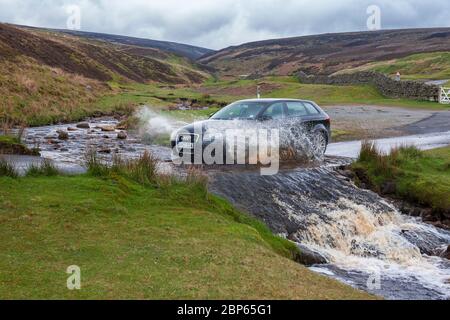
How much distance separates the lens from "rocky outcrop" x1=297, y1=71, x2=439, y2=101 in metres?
46.3

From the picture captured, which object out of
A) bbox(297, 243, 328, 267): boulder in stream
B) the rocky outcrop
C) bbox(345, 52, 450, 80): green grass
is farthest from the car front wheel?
bbox(345, 52, 450, 80): green grass

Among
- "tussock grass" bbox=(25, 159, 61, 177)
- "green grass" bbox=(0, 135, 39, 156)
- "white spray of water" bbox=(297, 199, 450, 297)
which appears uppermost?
"green grass" bbox=(0, 135, 39, 156)

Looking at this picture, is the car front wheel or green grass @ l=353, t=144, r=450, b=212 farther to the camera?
the car front wheel

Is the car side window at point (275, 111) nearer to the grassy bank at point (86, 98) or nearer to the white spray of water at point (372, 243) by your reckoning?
the white spray of water at point (372, 243)

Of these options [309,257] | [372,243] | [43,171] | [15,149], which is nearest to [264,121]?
[372,243]

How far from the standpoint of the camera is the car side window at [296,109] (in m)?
18.3

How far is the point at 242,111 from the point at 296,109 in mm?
2145

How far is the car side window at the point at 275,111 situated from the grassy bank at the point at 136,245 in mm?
6158

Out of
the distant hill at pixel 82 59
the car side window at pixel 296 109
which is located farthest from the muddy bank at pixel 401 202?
the distant hill at pixel 82 59

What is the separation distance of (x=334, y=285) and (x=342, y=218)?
6547 millimetres

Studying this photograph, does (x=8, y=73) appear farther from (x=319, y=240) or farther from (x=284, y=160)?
(x=319, y=240)

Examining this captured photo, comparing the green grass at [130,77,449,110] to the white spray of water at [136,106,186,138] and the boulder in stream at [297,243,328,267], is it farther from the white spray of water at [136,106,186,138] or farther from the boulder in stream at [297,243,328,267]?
the boulder in stream at [297,243,328,267]

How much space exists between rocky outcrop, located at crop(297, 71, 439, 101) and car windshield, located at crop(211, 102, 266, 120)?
32027 millimetres

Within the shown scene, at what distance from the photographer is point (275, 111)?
1769 centimetres
